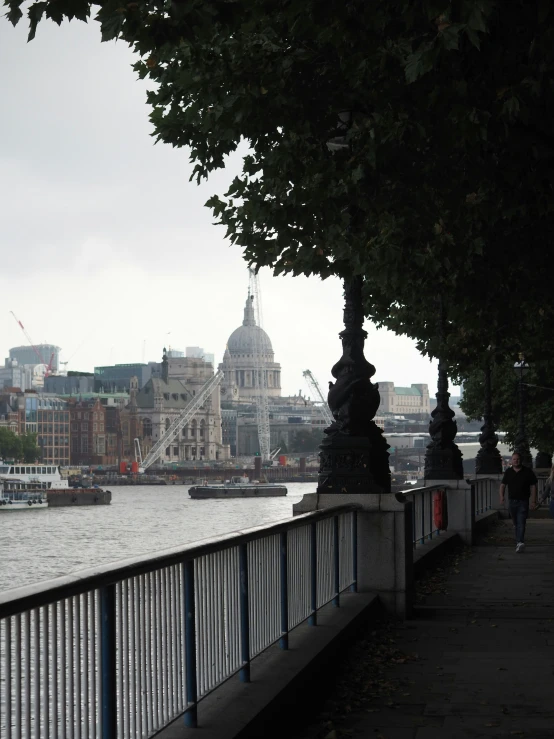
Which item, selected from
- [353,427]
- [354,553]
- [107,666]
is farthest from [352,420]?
[107,666]

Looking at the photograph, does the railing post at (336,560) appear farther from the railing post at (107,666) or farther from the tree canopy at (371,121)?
the railing post at (107,666)

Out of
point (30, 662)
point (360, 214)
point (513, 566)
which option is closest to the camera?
point (30, 662)

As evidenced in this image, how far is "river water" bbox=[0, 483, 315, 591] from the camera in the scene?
6869 centimetres

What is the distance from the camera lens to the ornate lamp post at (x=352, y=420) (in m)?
12.4

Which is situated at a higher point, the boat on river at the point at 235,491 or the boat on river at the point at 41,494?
the boat on river at the point at 41,494

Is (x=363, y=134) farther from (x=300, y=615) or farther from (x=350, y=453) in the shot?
(x=300, y=615)

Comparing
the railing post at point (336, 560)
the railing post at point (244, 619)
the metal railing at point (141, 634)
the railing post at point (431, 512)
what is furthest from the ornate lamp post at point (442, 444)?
the railing post at point (244, 619)

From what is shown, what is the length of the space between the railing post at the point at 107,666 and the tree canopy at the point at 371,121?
9.85 ft

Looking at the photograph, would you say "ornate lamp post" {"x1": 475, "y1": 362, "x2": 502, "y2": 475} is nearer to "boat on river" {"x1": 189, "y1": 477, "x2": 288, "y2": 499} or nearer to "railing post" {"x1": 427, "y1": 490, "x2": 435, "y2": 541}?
"railing post" {"x1": 427, "y1": 490, "x2": 435, "y2": 541}

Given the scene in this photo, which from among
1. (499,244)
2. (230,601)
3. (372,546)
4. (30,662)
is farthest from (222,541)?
(499,244)

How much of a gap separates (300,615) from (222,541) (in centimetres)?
277

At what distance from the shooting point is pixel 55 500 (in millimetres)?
144625

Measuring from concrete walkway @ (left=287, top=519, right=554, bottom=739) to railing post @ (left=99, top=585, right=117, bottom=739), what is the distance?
2.52 m

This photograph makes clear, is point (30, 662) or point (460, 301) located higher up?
point (460, 301)
